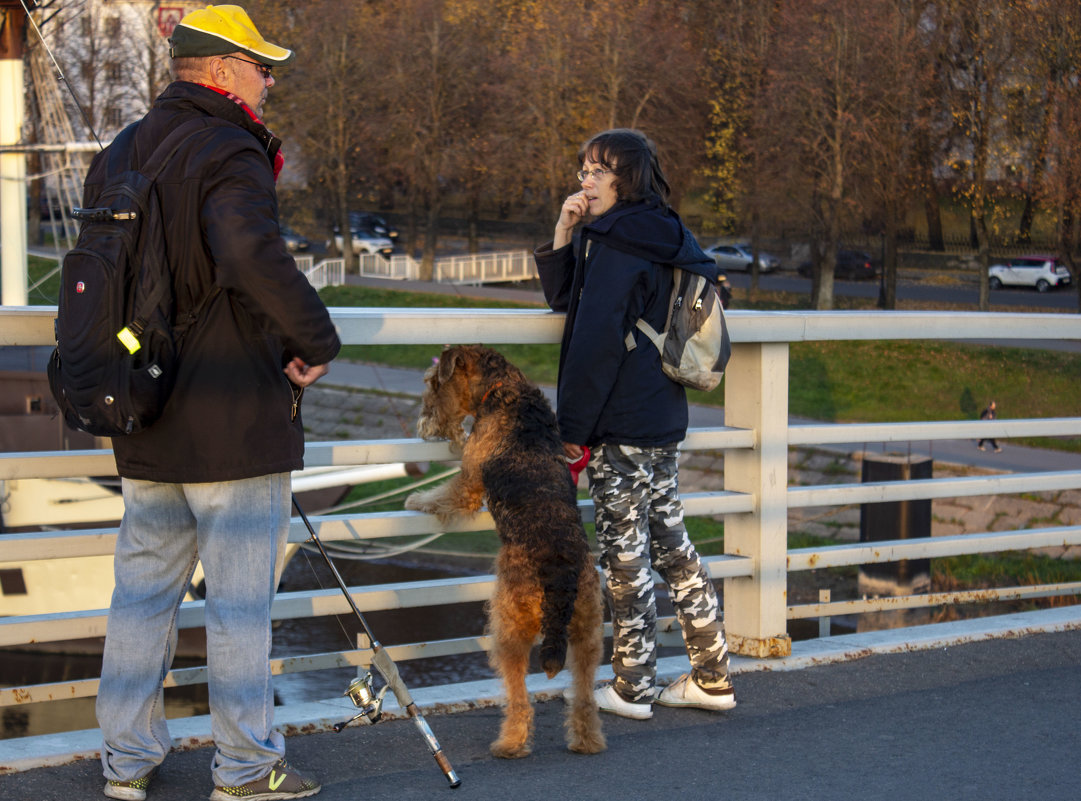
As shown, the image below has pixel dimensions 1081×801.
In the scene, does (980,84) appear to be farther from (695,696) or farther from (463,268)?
(695,696)

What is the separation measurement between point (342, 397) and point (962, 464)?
12071 millimetres

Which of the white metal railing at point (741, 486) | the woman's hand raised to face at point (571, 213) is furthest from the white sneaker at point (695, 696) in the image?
the woman's hand raised to face at point (571, 213)

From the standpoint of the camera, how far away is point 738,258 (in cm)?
4675

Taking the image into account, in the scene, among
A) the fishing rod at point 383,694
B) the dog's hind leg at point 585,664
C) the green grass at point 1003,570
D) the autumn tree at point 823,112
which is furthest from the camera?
the autumn tree at point 823,112

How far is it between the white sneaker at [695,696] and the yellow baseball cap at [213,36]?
2519 mm

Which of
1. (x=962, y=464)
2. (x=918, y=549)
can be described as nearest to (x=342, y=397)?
(x=962, y=464)

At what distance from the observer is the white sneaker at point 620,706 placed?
13.6 ft

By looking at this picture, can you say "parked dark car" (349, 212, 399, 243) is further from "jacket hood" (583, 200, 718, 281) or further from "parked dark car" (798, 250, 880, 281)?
"jacket hood" (583, 200, 718, 281)

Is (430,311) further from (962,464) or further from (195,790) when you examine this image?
(962,464)

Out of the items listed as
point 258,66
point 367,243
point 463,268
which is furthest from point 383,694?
point 367,243

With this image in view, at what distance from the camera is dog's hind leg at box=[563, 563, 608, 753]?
12.5ft

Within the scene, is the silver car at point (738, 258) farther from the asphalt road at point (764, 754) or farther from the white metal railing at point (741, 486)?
the asphalt road at point (764, 754)

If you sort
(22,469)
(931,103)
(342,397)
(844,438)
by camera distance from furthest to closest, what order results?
(931,103)
(342,397)
(844,438)
(22,469)

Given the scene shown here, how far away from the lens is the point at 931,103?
27.1m
